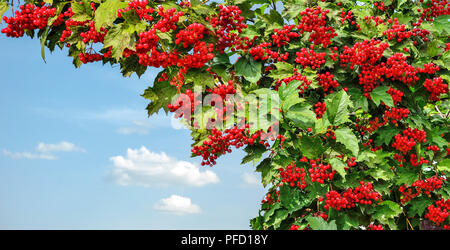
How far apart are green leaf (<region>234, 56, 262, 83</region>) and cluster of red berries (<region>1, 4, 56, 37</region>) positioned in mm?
1874

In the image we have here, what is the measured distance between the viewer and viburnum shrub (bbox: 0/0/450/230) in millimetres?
3467

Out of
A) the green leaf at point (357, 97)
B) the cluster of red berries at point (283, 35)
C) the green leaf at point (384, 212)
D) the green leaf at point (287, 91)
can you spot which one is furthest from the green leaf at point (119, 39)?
the green leaf at point (384, 212)

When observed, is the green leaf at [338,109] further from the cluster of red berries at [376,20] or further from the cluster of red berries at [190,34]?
the cluster of red berries at [376,20]

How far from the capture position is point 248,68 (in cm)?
411

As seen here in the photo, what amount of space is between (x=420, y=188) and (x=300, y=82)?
2.82m

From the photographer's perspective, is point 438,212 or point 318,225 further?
point 438,212

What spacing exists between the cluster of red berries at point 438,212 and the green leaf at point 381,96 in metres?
1.60

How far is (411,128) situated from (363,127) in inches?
23.3

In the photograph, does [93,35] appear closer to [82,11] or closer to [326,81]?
[82,11]

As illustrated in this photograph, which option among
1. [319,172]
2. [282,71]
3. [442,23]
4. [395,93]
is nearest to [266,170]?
[319,172]

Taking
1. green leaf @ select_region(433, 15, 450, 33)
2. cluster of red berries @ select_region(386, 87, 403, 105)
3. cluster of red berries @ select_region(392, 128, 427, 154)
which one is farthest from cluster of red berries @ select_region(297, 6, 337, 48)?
green leaf @ select_region(433, 15, 450, 33)

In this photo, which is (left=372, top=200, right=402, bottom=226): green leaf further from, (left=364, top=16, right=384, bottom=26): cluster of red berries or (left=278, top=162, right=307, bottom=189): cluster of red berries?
(left=364, top=16, right=384, bottom=26): cluster of red berries

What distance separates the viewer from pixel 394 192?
550cm
